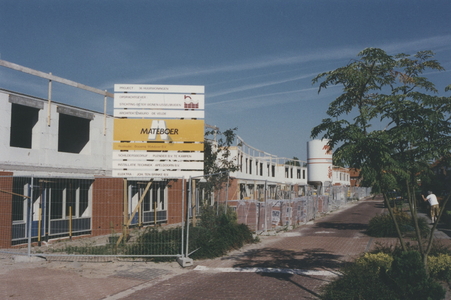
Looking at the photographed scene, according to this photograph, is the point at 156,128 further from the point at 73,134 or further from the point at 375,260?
the point at 73,134

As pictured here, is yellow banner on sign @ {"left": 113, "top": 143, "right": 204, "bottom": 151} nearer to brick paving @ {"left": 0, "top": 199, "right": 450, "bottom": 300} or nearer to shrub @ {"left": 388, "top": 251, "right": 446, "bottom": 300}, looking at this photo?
brick paving @ {"left": 0, "top": 199, "right": 450, "bottom": 300}

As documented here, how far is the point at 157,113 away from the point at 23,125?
711 centimetres

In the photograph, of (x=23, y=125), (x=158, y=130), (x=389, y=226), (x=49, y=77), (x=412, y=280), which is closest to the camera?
(x=412, y=280)

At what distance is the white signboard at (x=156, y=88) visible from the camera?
11688mm

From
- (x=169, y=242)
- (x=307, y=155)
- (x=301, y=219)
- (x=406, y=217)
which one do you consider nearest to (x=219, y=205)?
(x=169, y=242)

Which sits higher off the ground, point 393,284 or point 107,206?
point 107,206

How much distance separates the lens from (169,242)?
34.4 ft

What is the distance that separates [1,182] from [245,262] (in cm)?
872

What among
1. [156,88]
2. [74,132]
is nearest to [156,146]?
[156,88]

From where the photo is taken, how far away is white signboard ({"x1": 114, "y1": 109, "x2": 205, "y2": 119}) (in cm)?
1166

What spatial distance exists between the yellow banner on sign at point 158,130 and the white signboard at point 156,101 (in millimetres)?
451

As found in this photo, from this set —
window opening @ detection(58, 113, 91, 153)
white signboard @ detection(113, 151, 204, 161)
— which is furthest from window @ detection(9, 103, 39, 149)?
white signboard @ detection(113, 151, 204, 161)

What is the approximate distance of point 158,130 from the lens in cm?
1170

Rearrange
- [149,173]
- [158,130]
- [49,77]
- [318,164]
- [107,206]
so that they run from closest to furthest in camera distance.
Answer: [149,173], [158,130], [107,206], [49,77], [318,164]
